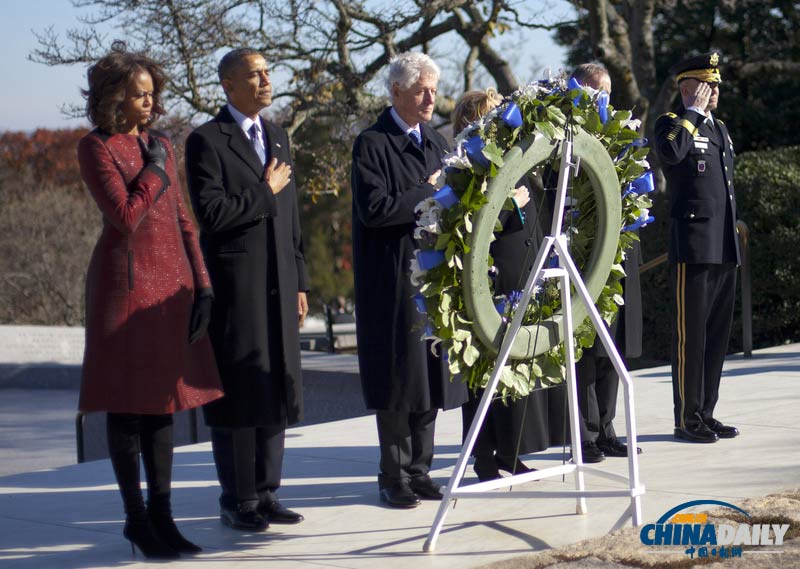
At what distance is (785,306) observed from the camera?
39.2ft

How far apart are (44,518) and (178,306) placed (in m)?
1.43

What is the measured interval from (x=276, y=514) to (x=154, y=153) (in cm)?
159

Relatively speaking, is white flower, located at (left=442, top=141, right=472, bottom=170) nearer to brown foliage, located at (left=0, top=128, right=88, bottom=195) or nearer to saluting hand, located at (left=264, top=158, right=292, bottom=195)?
saluting hand, located at (left=264, top=158, right=292, bottom=195)

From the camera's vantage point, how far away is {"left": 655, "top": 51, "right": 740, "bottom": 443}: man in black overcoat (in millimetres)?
Answer: 6496

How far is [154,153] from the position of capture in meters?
4.58

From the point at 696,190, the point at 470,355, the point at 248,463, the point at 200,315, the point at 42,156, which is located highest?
the point at 42,156

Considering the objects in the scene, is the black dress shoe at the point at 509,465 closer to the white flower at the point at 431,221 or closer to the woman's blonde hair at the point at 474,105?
the white flower at the point at 431,221

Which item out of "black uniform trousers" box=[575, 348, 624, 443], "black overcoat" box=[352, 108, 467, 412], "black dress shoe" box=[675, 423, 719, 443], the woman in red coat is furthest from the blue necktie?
"black dress shoe" box=[675, 423, 719, 443]

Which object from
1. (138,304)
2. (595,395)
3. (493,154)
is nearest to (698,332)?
(595,395)

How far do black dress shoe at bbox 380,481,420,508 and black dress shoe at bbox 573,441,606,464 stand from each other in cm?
116

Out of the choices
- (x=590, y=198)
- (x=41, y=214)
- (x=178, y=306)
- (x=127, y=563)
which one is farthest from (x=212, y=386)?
(x=41, y=214)

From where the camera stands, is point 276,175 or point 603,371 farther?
point 603,371

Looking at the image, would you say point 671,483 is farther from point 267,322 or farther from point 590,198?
point 267,322

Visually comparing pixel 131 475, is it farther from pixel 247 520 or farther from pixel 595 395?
pixel 595 395
